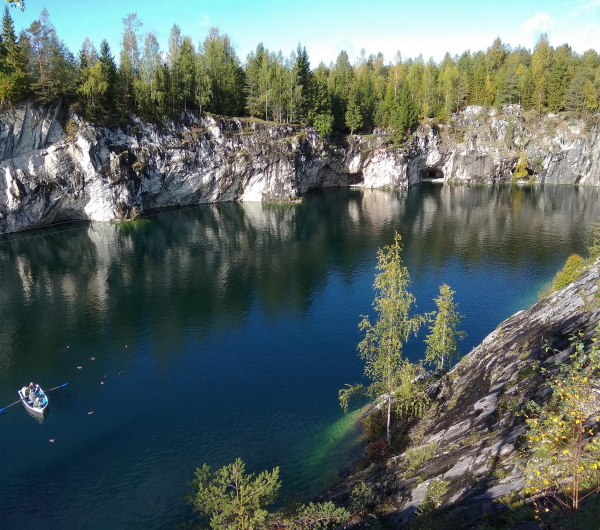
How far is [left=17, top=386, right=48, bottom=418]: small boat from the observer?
93.5ft

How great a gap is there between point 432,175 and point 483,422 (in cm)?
14078

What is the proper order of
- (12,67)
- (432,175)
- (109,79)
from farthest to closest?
(432,175) < (109,79) < (12,67)

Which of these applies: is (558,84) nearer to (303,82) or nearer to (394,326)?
(303,82)

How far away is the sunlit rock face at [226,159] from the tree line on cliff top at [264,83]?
4.61 meters

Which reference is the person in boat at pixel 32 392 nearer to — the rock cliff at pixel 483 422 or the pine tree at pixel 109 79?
the rock cliff at pixel 483 422

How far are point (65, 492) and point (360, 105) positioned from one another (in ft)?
389

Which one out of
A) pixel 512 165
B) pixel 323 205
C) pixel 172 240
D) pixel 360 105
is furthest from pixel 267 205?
pixel 512 165

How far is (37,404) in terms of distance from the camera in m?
28.6

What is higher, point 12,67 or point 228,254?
point 12,67

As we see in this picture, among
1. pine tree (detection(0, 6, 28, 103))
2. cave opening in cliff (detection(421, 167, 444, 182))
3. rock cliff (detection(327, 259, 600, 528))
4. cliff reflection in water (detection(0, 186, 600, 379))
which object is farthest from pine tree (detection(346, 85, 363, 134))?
rock cliff (detection(327, 259, 600, 528))

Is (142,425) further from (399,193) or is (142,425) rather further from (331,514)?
(399,193)

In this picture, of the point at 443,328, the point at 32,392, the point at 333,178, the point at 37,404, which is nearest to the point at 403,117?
the point at 333,178

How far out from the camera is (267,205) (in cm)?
10238

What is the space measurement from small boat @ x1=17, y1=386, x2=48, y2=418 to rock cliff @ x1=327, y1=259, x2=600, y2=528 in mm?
21545
